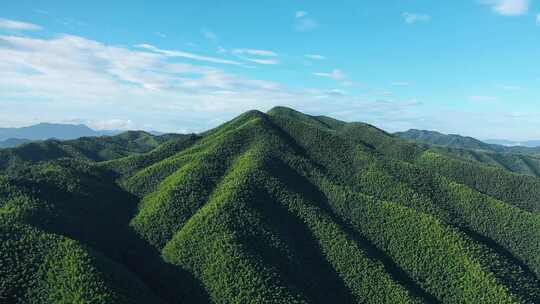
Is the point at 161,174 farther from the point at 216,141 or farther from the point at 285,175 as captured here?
the point at 285,175

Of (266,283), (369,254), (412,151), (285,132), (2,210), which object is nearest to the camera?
(266,283)

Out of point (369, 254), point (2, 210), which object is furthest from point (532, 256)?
point (2, 210)

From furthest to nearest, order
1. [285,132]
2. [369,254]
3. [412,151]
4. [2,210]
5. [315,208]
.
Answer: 1. [412,151]
2. [285,132]
3. [315,208]
4. [369,254]
5. [2,210]

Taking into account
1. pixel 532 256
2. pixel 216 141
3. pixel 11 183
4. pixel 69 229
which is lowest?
pixel 532 256

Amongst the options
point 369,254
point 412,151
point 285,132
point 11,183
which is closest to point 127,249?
point 11,183

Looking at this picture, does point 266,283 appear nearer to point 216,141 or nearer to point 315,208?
point 315,208

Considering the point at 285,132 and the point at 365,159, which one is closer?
the point at 365,159

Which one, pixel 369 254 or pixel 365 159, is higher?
pixel 365 159
